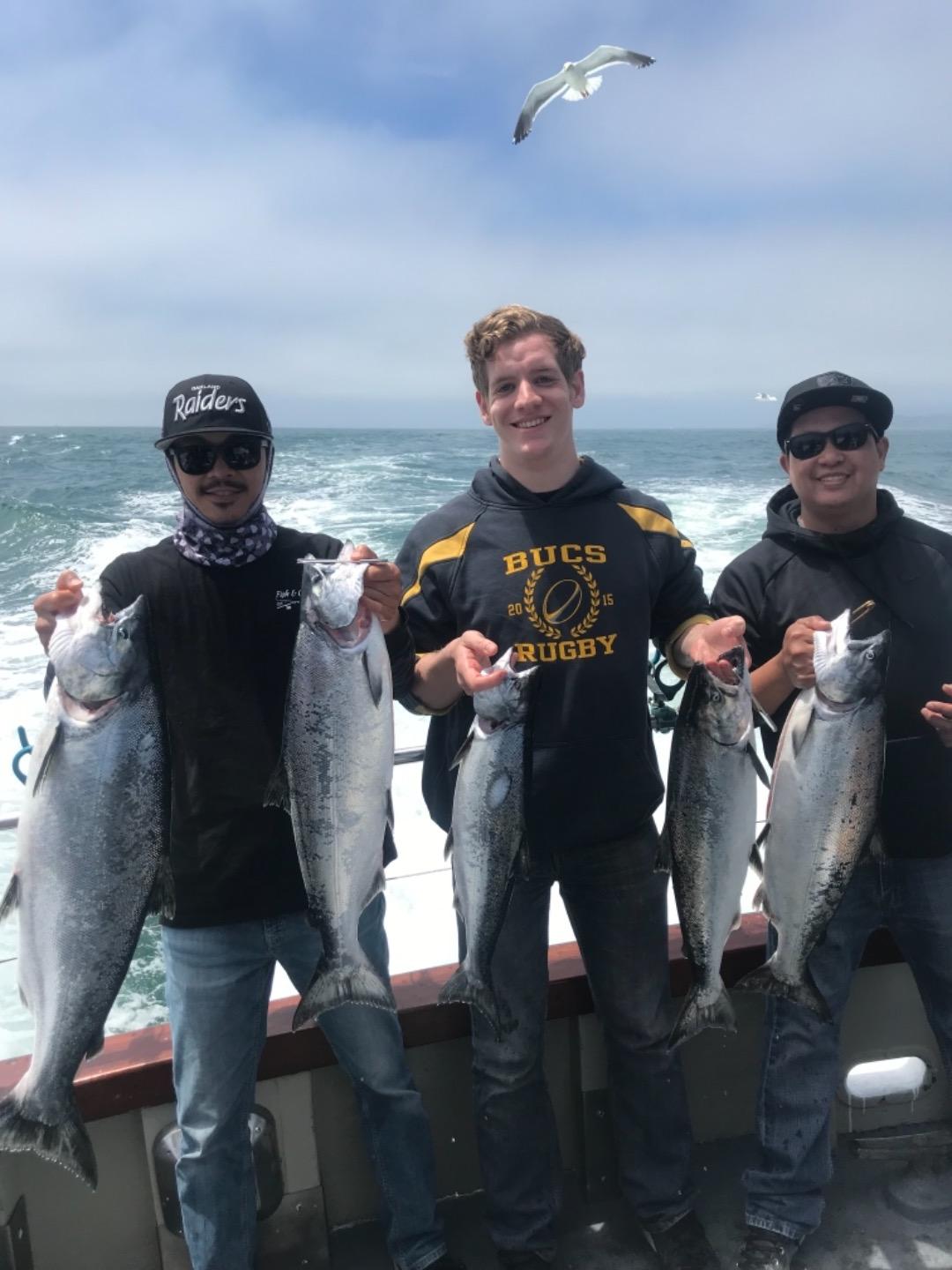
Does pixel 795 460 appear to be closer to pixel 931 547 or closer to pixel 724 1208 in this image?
pixel 931 547

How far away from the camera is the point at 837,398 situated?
277 cm

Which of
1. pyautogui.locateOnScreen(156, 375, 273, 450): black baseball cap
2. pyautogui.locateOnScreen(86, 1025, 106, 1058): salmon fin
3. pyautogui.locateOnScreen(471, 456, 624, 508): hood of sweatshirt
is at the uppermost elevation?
pyautogui.locateOnScreen(156, 375, 273, 450): black baseball cap

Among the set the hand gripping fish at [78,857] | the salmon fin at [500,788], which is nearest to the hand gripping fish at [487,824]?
the salmon fin at [500,788]

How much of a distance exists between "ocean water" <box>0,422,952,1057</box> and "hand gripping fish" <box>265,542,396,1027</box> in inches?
51.3

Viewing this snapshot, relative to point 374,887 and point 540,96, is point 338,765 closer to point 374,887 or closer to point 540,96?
point 374,887

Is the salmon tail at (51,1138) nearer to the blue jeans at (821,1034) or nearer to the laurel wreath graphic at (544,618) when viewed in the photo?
the laurel wreath graphic at (544,618)

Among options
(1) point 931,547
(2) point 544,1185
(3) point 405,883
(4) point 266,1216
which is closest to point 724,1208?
(2) point 544,1185

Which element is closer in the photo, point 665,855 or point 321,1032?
point 665,855

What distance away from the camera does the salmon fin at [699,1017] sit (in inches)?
103

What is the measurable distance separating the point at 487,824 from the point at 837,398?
1.70 meters

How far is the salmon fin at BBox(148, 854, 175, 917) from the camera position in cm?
225

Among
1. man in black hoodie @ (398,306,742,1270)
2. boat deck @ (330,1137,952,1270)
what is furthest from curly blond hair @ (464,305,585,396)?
boat deck @ (330,1137,952,1270)

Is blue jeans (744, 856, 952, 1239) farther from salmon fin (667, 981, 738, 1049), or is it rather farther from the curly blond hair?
the curly blond hair

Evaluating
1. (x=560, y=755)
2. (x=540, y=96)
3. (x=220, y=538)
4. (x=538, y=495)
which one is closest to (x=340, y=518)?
(x=540, y=96)
